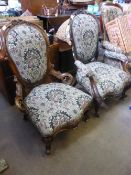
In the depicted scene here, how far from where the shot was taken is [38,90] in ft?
5.25

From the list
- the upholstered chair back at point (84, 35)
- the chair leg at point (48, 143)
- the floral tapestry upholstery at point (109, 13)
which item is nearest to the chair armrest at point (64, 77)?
the upholstered chair back at point (84, 35)

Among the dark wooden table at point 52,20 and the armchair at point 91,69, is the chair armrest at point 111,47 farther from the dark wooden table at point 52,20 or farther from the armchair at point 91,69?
the dark wooden table at point 52,20

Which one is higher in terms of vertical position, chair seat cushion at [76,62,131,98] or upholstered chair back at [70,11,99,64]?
upholstered chair back at [70,11,99,64]

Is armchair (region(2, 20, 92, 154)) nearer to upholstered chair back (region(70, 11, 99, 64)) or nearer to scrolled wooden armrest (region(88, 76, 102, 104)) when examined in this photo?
scrolled wooden armrest (region(88, 76, 102, 104))

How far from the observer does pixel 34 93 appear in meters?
1.57

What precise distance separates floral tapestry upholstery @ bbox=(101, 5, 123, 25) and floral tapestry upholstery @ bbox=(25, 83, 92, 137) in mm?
1262

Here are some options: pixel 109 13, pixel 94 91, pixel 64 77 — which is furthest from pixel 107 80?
pixel 109 13

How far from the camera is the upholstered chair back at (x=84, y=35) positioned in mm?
1901

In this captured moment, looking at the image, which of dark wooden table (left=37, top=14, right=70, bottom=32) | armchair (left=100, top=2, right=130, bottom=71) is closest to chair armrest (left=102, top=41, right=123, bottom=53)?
armchair (left=100, top=2, right=130, bottom=71)

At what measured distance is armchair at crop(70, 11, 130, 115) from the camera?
1.78 metres

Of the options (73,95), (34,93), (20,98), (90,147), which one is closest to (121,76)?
(73,95)

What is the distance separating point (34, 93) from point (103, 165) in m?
0.84

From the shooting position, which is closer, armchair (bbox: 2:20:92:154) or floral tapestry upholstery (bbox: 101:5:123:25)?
armchair (bbox: 2:20:92:154)

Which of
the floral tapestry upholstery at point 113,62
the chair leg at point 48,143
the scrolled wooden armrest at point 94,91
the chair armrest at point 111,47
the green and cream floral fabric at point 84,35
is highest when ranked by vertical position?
the green and cream floral fabric at point 84,35
